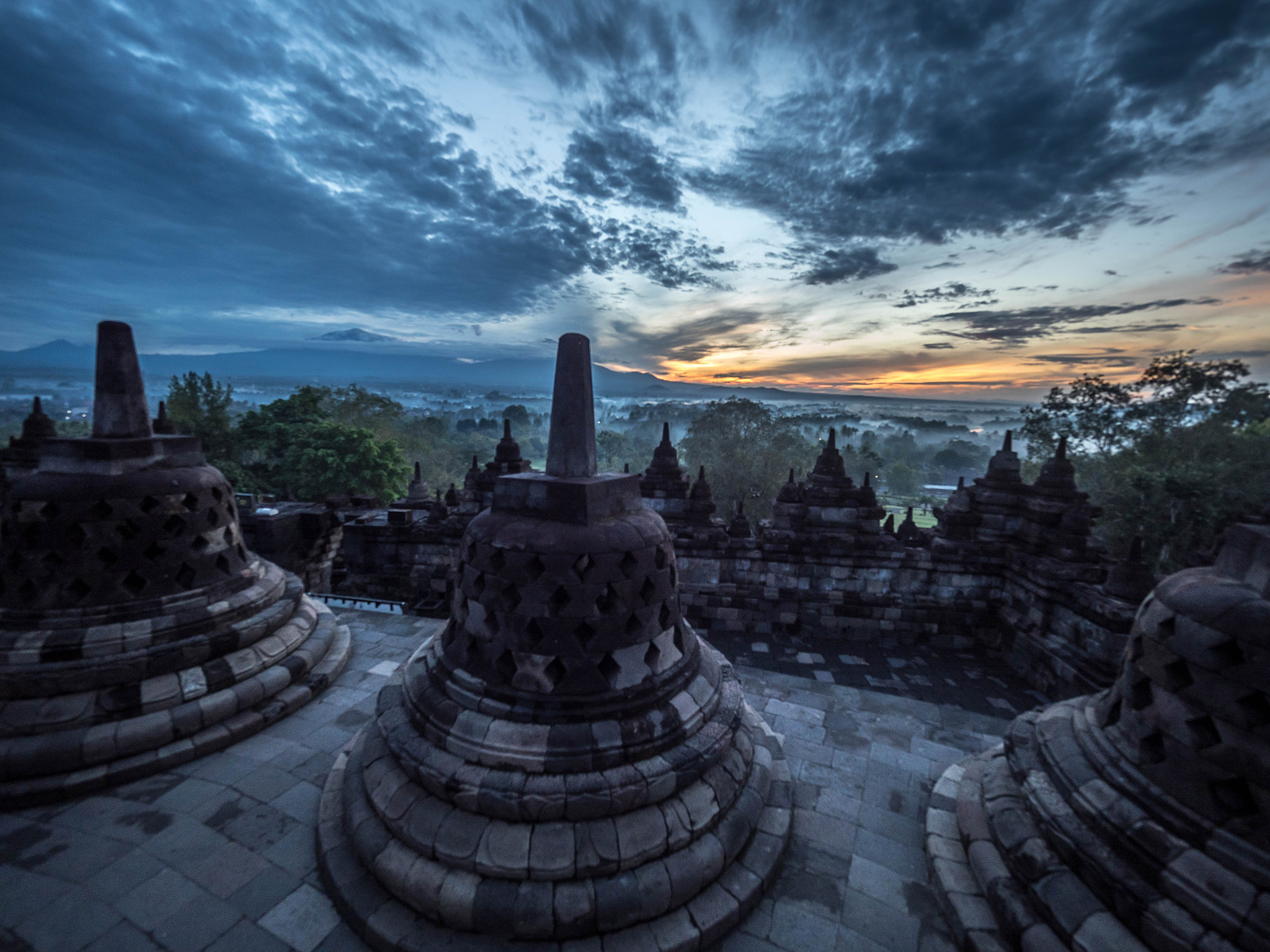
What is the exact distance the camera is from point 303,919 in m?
3.10

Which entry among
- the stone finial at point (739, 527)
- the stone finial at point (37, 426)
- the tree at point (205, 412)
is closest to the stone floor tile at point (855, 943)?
the stone finial at point (739, 527)

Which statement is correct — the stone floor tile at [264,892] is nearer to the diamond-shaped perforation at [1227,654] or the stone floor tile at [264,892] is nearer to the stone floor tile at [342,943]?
the stone floor tile at [342,943]

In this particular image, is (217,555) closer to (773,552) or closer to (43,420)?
(773,552)

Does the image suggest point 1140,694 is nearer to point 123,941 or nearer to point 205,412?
point 123,941

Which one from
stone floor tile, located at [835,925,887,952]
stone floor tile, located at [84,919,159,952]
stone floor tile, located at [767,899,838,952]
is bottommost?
stone floor tile, located at [84,919,159,952]

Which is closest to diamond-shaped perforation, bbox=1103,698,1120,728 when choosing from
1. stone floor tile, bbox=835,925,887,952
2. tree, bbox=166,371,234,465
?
stone floor tile, bbox=835,925,887,952

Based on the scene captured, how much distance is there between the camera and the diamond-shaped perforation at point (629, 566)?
3.56 metres

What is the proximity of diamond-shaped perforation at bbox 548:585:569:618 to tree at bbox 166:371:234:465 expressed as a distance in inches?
1269

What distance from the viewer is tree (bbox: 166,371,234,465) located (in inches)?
1057

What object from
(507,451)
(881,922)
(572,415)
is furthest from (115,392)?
(881,922)

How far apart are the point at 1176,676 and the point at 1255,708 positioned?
332mm

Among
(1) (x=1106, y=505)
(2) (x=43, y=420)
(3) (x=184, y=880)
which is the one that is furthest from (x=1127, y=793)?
(1) (x=1106, y=505)

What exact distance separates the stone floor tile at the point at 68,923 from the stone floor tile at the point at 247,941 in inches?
28.2

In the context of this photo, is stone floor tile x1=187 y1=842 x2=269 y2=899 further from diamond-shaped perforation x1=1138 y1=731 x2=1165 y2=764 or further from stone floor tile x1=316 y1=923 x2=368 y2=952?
diamond-shaped perforation x1=1138 y1=731 x2=1165 y2=764
